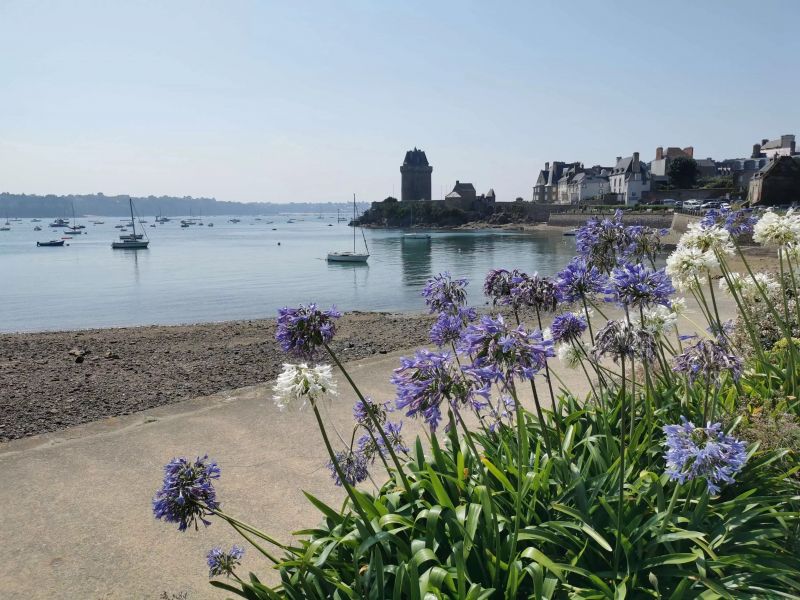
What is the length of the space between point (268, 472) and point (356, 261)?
5768 cm

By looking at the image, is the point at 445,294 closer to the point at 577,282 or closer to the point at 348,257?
the point at 577,282

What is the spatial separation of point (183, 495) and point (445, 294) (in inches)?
75.8

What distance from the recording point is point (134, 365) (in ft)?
46.1

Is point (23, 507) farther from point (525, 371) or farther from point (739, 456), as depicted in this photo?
point (739, 456)

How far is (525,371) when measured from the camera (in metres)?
2.59

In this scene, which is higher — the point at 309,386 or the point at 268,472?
the point at 309,386

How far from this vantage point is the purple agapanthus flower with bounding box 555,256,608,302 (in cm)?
343

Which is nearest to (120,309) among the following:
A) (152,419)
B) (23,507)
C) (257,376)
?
(257,376)

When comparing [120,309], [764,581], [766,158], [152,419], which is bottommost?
[120,309]

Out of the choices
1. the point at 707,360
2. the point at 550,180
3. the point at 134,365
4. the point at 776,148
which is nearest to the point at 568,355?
the point at 707,360

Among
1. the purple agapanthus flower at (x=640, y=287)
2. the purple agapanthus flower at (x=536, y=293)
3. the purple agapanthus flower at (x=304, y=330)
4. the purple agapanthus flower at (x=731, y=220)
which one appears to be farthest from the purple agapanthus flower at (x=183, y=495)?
the purple agapanthus flower at (x=731, y=220)

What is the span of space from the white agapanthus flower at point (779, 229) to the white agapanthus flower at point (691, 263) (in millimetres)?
546

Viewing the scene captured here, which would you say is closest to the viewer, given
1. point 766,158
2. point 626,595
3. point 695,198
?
point 626,595

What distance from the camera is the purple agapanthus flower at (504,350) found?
264 cm
